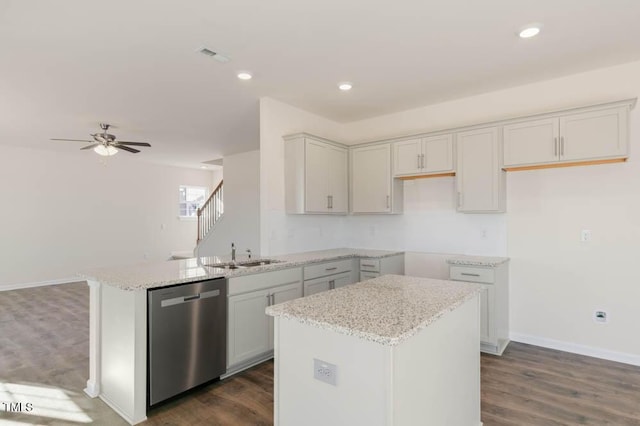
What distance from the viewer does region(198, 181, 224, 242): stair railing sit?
8.27 meters

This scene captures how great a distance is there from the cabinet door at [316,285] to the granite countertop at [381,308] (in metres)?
1.48

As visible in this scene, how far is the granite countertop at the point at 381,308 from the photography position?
137cm

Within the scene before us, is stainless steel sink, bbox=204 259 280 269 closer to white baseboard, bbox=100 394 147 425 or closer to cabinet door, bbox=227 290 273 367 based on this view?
cabinet door, bbox=227 290 273 367

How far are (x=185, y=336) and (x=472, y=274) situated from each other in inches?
108

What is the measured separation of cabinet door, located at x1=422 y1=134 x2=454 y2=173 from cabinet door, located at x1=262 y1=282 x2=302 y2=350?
2004 mm

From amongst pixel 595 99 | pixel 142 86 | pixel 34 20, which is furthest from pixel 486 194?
pixel 34 20

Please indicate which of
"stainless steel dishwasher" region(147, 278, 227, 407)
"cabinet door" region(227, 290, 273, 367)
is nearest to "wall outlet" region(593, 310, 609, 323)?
"cabinet door" region(227, 290, 273, 367)

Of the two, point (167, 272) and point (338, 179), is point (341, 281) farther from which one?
point (167, 272)

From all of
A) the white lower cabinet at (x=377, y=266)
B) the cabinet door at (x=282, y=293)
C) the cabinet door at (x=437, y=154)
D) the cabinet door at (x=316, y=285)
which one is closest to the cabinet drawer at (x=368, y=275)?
the white lower cabinet at (x=377, y=266)

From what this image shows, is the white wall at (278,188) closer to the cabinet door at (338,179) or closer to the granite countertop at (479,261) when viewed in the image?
the cabinet door at (338,179)

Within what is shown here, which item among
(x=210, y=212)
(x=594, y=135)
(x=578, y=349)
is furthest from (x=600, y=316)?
(x=210, y=212)

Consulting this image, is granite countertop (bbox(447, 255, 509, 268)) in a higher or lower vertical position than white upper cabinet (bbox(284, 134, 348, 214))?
lower

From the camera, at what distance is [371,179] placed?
4.55 m

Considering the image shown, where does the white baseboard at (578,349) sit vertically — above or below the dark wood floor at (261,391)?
above
